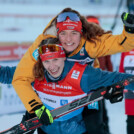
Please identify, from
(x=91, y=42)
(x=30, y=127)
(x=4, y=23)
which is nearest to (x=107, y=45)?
(x=91, y=42)

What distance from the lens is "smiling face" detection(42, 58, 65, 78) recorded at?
2.08 metres

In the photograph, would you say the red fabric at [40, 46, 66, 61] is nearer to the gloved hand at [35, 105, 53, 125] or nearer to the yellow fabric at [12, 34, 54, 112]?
the yellow fabric at [12, 34, 54, 112]

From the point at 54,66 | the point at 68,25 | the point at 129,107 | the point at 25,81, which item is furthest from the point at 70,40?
the point at 129,107

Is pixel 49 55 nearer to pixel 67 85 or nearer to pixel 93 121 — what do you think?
pixel 67 85

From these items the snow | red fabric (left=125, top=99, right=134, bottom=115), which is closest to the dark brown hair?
red fabric (left=125, top=99, right=134, bottom=115)

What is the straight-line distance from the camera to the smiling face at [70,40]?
2238 mm

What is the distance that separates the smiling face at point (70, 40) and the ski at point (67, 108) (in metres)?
0.44

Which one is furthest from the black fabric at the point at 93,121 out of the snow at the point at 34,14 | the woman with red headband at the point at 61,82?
the snow at the point at 34,14

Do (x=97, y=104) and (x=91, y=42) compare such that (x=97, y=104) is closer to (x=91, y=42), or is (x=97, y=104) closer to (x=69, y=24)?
(x=91, y=42)

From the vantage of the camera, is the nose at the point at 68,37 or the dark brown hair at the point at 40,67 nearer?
the dark brown hair at the point at 40,67

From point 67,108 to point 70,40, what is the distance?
0.57 metres

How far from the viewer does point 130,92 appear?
280 cm

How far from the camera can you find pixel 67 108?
2051 mm

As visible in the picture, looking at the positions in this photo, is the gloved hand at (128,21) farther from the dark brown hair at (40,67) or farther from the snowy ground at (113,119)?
the snowy ground at (113,119)
